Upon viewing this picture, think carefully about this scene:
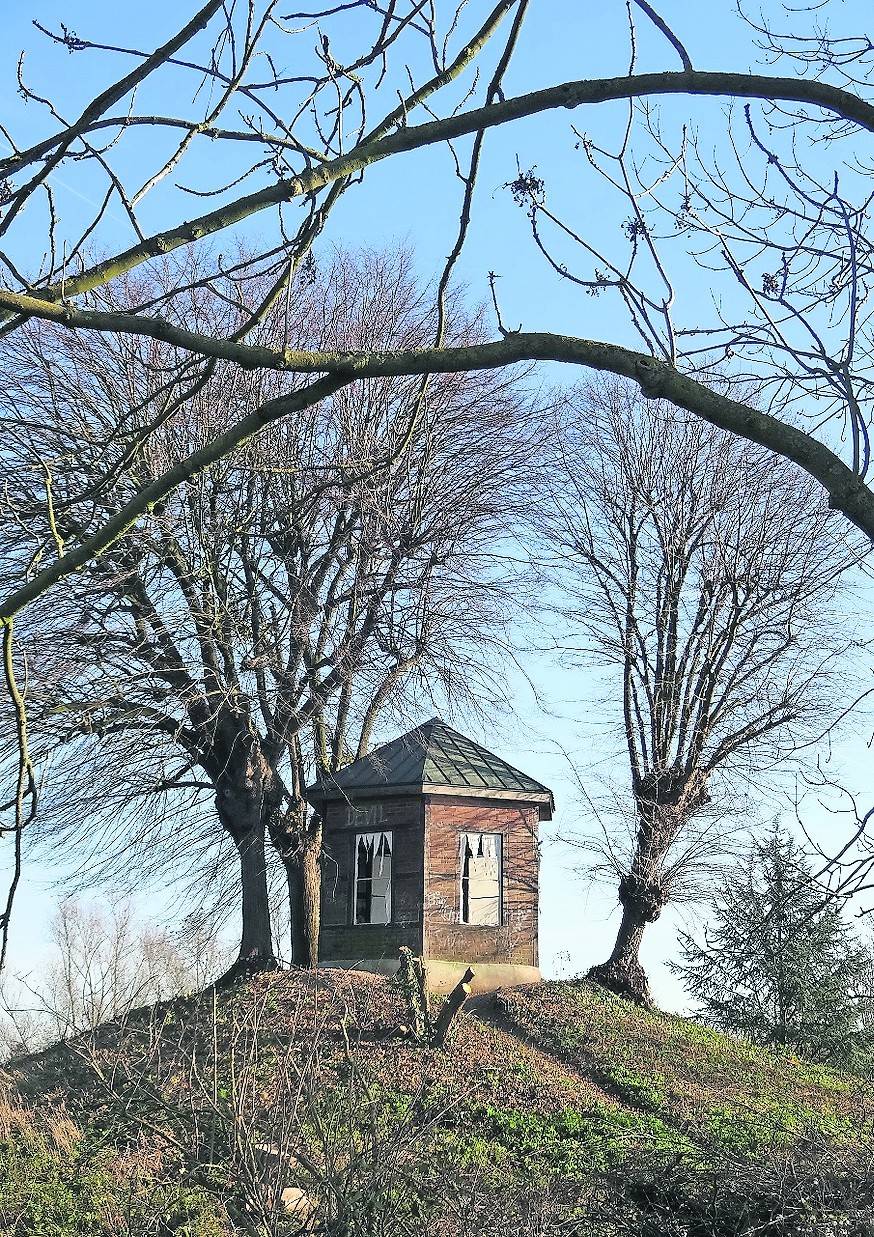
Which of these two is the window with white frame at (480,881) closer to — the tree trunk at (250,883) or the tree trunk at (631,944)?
the tree trunk at (631,944)

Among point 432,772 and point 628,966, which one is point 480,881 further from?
point 628,966

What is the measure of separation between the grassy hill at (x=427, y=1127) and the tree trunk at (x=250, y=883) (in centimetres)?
93

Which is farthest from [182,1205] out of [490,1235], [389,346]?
[389,346]

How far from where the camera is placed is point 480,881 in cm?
2148

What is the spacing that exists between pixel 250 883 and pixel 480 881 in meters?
4.01

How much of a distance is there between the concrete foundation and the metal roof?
110 inches

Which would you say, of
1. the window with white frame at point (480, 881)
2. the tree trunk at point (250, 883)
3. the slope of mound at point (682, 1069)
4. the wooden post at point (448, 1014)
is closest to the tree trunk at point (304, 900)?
the tree trunk at point (250, 883)

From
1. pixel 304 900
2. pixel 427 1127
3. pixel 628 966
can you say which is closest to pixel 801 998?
pixel 628 966

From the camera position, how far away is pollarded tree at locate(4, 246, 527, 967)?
1817 centimetres

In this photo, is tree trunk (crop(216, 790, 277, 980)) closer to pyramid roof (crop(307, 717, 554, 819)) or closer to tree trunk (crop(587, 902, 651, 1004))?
pyramid roof (crop(307, 717, 554, 819))

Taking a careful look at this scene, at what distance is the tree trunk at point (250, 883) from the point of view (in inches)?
774

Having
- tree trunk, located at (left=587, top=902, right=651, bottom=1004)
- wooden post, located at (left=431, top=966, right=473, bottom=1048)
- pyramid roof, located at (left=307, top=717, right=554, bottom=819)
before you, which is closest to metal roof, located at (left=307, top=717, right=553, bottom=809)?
pyramid roof, located at (left=307, top=717, right=554, bottom=819)

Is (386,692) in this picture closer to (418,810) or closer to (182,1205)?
(418,810)

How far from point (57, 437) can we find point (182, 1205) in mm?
11713
